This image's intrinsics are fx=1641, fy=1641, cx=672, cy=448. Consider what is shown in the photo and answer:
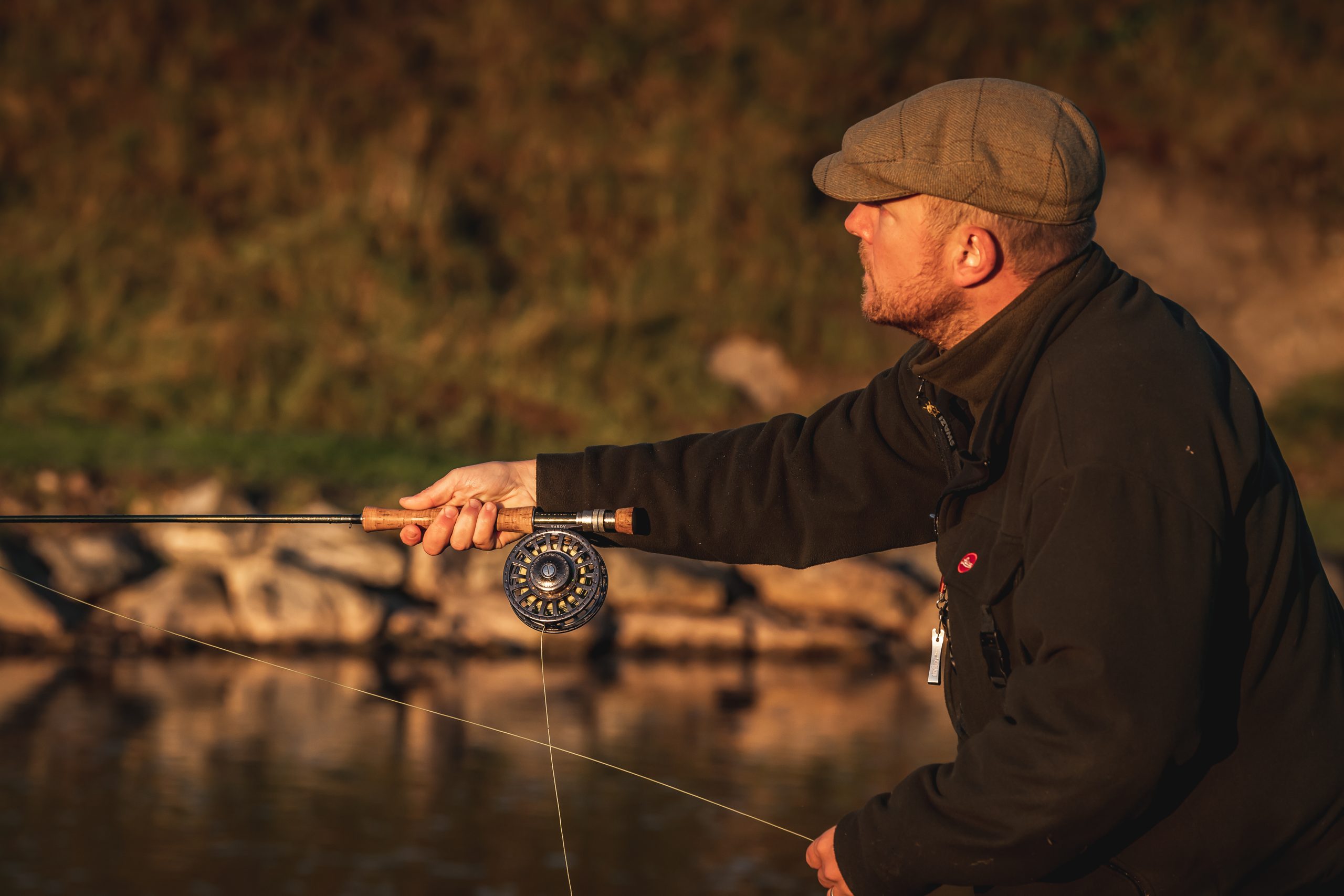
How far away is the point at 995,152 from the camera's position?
174cm

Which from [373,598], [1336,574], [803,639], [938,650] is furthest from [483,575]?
[938,650]

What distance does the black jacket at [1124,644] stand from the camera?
1493 millimetres

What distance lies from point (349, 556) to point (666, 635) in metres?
1.42

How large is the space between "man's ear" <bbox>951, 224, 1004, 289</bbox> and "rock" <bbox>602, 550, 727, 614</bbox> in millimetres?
5312

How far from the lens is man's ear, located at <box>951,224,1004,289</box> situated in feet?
5.79

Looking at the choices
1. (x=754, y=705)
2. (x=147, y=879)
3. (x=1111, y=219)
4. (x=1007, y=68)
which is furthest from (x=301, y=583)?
(x=1007, y=68)

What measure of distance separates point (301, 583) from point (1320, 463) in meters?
6.13

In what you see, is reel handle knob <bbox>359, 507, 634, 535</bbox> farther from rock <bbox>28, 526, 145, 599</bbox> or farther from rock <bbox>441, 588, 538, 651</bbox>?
rock <bbox>28, 526, 145, 599</bbox>

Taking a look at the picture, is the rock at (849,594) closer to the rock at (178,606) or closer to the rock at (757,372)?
the rock at (178,606)

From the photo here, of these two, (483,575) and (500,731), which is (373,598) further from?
(500,731)

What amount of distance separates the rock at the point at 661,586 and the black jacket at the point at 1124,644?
17.2ft

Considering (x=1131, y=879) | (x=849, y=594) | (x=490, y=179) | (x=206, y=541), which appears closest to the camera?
(x=1131, y=879)

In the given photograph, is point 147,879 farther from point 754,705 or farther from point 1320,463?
point 1320,463

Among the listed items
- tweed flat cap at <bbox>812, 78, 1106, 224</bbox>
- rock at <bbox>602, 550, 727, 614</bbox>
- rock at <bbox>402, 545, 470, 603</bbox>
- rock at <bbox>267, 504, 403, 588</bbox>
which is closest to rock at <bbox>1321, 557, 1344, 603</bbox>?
rock at <bbox>602, 550, 727, 614</bbox>
